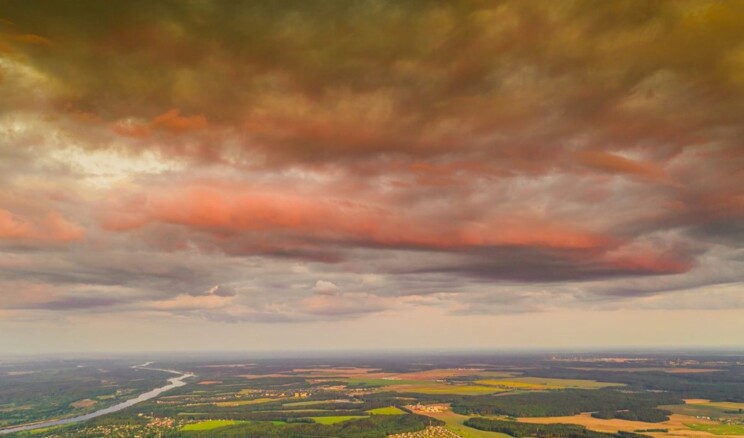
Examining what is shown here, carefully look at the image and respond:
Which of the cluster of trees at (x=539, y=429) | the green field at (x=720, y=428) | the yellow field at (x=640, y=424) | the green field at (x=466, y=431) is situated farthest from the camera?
the cluster of trees at (x=539, y=429)

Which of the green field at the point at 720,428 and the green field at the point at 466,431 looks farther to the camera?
the green field at the point at 466,431

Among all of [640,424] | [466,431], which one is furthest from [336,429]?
[640,424]

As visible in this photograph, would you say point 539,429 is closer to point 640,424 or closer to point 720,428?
point 640,424

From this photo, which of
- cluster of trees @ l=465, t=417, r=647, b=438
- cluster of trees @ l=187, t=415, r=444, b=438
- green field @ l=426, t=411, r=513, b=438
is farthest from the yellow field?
cluster of trees @ l=187, t=415, r=444, b=438

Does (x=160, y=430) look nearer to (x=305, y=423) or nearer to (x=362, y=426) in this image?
(x=305, y=423)

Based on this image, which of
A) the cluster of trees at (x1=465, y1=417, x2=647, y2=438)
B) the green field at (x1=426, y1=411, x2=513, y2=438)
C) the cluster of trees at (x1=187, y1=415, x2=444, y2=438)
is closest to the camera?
the green field at (x1=426, y1=411, x2=513, y2=438)

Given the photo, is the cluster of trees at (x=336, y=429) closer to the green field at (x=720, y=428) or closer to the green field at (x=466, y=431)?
the green field at (x=466, y=431)

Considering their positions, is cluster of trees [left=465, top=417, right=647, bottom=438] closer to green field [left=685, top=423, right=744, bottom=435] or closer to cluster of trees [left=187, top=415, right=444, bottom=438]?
cluster of trees [left=187, top=415, right=444, bottom=438]

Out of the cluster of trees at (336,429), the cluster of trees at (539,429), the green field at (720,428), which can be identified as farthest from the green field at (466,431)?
the green field at (720,428)
